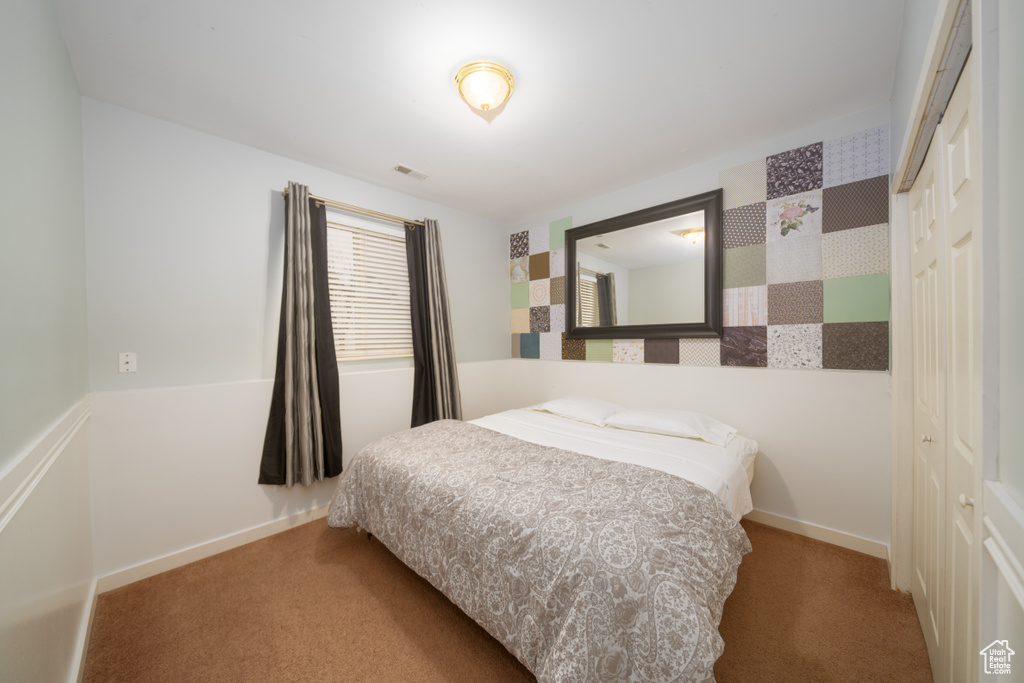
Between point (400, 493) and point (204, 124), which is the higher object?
point (204, 124)

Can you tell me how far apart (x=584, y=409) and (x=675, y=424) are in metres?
0.68

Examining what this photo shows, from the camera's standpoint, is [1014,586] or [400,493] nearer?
[1014,586]

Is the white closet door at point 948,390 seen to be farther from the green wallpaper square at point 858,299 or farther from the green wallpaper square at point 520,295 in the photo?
the green wallpaper square at point 520,295

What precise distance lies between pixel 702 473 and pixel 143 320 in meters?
3.08

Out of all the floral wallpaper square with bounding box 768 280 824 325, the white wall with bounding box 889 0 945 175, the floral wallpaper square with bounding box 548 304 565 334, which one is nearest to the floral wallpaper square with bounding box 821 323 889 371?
the floral wallpaper square with bounding box 768 280 824 325

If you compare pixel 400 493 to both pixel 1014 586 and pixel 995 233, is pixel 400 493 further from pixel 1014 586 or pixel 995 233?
pixel 995 233

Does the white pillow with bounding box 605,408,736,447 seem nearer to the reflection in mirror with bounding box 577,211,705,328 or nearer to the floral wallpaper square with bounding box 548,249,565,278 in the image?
the reflection in mirror with bounding box 577,211,705,328

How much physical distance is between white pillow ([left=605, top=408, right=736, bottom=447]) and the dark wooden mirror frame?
24.4 inches

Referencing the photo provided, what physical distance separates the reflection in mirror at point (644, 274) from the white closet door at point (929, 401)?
44.8 inches

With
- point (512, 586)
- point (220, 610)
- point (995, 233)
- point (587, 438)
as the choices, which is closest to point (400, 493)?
point (512, 586)

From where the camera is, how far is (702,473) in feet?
5.66

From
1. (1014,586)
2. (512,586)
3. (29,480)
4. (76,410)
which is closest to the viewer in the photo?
(1014,586)

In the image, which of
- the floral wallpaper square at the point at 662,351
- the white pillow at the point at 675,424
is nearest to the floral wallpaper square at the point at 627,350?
the floral wallpaper square at the point at 662,351

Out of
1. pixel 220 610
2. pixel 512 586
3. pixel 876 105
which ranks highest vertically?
pixel 876 105
